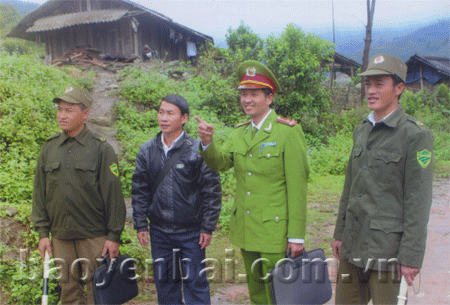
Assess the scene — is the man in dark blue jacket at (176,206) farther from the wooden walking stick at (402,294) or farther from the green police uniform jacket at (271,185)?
the wooden walking stick at (402,294)

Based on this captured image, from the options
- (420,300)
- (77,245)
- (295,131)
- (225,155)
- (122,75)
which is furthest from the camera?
(122,75)

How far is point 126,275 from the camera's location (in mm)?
2984

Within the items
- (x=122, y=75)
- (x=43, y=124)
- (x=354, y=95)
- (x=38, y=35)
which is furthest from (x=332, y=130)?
(x=38, y=35)

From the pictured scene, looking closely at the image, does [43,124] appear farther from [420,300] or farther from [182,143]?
[420,300]

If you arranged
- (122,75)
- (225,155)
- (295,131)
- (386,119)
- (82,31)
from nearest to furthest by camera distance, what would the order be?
1. (386,119)
2. (295,131)
3. (225,155)
4. (122,75)
5. (82,31)

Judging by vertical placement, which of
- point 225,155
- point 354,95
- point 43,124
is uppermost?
point 354,95

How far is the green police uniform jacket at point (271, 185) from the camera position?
2605mm

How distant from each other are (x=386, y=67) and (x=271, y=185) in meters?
1.10

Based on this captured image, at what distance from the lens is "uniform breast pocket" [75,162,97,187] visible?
297cm

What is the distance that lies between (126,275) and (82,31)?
15930 millimetres

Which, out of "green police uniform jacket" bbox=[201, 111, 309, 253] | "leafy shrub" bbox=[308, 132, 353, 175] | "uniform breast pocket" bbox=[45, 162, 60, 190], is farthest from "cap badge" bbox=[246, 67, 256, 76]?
"leafy shrub" bbox=[308, 132, 353, 175]

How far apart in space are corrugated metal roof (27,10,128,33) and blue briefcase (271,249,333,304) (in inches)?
569

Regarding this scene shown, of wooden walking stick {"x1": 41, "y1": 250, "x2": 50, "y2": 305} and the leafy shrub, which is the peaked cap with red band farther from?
the leafy shrub

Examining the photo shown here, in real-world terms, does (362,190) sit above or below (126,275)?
above
